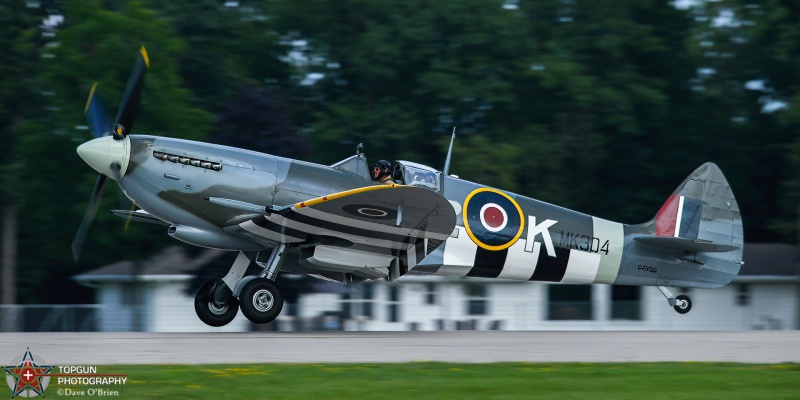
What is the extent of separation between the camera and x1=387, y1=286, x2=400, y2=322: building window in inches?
1014

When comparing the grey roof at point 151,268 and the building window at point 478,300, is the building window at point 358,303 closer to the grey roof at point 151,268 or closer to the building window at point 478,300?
the building window at point 478,300

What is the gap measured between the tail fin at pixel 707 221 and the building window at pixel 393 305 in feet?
36.6

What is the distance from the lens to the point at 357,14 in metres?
35.0

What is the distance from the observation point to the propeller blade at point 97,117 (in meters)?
13.5

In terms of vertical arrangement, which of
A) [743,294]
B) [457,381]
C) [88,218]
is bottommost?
[743,294]

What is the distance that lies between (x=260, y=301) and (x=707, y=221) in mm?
7044

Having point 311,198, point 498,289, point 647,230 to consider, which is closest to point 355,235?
point 311,198

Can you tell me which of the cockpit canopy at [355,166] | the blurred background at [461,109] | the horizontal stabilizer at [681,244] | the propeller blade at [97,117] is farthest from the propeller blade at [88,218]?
the blurred background at [461,109]

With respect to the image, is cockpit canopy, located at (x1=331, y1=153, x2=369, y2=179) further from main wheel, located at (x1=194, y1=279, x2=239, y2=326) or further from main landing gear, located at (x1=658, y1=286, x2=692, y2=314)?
main landing gear, located at (x1=658, y1=286, x2=692, y2=314)

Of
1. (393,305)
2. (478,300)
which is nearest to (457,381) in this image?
(393,305)

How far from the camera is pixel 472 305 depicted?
2595 cm

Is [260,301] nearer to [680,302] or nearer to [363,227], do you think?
[363,227]

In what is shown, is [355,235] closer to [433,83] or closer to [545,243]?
[545,243]

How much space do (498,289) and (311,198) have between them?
13.9 metres
